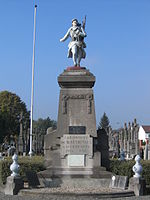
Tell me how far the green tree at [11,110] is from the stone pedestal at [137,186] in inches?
2065

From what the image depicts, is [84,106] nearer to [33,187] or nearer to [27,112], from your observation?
[33,187]

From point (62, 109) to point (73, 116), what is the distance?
1.85 feet

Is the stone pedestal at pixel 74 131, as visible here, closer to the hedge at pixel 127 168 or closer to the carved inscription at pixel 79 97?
the carved inscription at pixel 79 97

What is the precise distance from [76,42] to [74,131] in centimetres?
417

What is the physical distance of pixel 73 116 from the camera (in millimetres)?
15969

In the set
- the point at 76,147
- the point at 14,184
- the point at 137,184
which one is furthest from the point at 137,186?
the point at 14,184

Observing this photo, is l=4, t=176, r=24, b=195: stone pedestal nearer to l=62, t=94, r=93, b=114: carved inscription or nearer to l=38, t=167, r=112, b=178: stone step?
l=38, t=167, r=112, b=178: stone step

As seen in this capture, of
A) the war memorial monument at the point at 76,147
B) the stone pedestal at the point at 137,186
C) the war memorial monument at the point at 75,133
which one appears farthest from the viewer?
the war memorial monument at the point at 75,133

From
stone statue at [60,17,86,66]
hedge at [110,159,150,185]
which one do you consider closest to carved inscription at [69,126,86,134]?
hedge at [110,159,150,185]

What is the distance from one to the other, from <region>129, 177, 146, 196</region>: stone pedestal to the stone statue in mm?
6059

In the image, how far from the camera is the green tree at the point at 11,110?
215ft

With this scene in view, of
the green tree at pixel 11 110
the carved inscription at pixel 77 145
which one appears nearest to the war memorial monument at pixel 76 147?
the carved inscription at pixel 77 145

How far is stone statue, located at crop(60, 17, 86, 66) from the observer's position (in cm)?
1705

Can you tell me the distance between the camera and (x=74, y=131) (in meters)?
15.7
